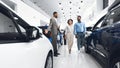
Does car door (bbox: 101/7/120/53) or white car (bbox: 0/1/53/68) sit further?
car door (bbox: 101/7/120/53)

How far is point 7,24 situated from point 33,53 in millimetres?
6403

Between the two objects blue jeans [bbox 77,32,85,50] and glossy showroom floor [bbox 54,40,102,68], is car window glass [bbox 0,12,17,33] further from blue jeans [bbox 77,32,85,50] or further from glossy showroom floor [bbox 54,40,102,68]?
glossy showroom floor [bbox 54,40,102,68]

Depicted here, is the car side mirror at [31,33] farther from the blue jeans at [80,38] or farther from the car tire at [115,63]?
the blue jeans at [80,38]

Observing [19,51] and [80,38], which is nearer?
[19,51]

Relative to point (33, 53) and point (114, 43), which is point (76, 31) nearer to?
point (114, 43)

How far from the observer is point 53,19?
6523 millimetres

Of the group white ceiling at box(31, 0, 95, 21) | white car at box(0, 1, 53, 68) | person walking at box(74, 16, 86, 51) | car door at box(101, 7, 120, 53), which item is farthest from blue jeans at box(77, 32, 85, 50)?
white ceiling at box(31, 0, 95, 21)

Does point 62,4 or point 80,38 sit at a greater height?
point 62,4

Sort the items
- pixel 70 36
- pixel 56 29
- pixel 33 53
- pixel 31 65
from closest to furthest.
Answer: pixel 31 65
pixel 33 53
pixel 56 29
pixel 70 36

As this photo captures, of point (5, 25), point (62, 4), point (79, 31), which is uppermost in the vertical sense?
point (62, 4)

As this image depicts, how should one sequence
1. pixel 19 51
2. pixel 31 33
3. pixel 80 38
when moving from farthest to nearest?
pixel 80 38, pixel 31 33, pixel 19 51

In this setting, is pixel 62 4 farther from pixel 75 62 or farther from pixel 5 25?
pixel 75 62

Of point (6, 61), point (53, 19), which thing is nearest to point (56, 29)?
point (53, 19)

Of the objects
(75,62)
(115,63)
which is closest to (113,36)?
(115,63)
